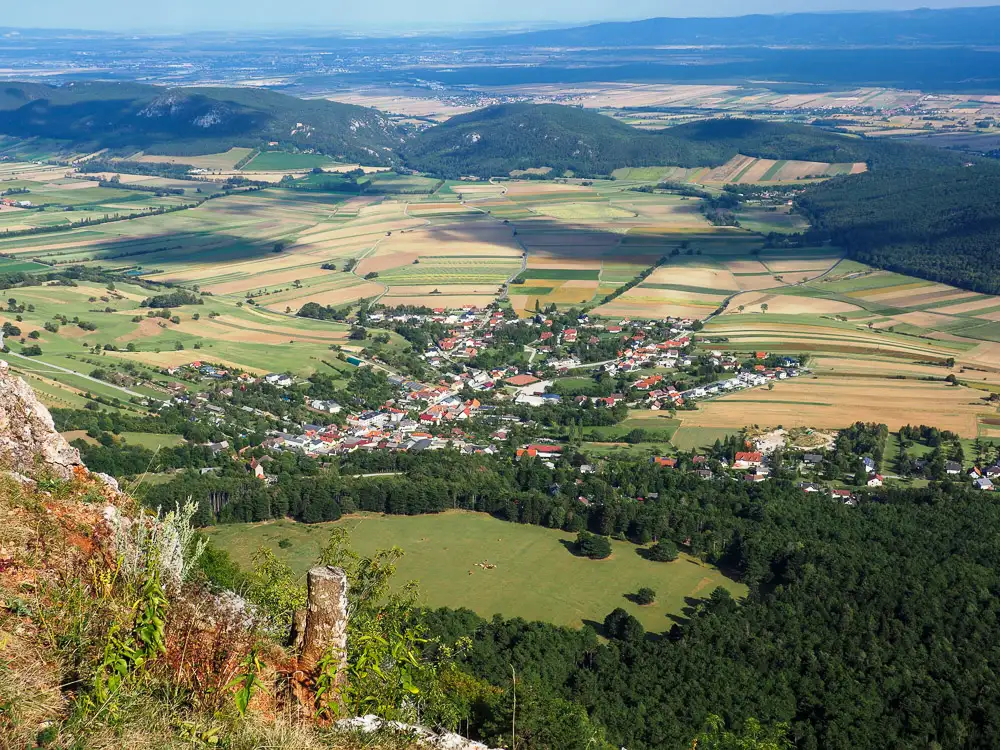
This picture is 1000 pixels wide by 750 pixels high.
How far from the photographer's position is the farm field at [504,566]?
33875mm

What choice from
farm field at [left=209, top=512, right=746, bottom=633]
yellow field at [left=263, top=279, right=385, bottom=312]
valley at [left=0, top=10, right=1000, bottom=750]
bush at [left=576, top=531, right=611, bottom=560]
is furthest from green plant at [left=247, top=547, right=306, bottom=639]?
yellow field at [left=263, top=279, right=385, bottom=312]

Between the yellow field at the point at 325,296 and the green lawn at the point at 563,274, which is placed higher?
the green lawn at the point at 563,274

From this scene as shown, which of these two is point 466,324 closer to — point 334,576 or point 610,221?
point 610,221

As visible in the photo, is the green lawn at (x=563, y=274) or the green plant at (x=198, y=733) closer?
the green plant at (x=198, y=733)

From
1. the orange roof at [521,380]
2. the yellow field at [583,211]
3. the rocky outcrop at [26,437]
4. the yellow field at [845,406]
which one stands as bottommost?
the orange roof at [521,380]

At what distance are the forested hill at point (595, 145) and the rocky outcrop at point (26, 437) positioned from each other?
515 ft

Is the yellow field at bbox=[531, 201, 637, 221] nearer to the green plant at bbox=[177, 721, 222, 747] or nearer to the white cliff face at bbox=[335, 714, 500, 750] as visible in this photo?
the white cliff face at bbox=[335, 714, 500, 750]

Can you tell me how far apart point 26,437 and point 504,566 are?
2501 cm

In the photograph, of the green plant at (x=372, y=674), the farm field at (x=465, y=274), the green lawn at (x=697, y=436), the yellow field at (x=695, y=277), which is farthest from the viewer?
the yellow field at (x=695, y=277)

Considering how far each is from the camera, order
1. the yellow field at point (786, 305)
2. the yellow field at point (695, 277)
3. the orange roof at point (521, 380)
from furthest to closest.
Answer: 1. the yellow field at point (695, 277)
2. the yellow field at point (786, 305)
3. the orange roof at point (521, 380)

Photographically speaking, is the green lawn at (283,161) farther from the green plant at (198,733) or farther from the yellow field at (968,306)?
the green plant at (198,733)

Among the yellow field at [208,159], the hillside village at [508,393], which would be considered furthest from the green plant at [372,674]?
the yellow field at [208,159]

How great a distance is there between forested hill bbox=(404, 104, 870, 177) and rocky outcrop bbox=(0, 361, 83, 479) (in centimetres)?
15704

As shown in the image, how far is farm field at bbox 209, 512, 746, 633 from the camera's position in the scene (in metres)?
33.9
